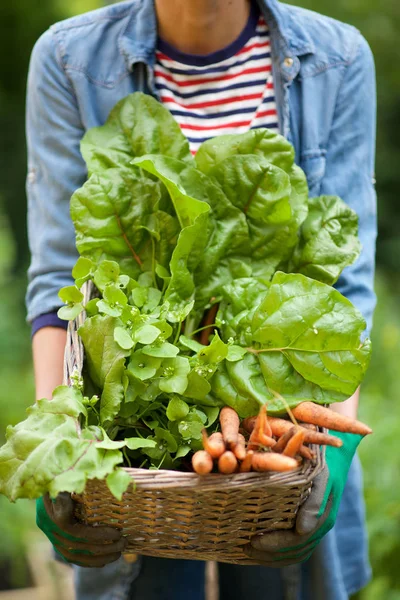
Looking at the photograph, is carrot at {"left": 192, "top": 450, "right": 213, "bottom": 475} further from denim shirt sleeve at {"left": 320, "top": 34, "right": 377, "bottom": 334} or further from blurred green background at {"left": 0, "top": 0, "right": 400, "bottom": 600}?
blurred green background at {"left": 0, "top": 0, "right": 400, "bottom": 600}

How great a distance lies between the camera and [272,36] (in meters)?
1.29

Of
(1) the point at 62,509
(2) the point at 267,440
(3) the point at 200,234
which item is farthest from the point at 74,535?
(3) the point at 200,234

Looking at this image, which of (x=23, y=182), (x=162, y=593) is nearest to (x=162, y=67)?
(x=162, y=593)

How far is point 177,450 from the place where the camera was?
96 cm

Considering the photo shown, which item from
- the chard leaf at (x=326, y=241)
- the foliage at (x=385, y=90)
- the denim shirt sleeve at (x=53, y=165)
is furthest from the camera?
the foliage at (x=385, y=90)

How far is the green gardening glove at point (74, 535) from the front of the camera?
96cm

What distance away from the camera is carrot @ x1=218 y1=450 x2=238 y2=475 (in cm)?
85

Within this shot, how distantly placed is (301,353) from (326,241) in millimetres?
231

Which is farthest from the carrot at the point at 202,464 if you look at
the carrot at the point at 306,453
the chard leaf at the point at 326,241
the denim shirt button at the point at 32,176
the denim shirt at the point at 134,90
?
the denim shirt button at the point at 32,176

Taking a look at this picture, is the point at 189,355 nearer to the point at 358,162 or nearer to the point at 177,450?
the point at 177,450

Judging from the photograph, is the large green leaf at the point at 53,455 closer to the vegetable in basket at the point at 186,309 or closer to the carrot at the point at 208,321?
the vegetable in basket at the point at 186,309

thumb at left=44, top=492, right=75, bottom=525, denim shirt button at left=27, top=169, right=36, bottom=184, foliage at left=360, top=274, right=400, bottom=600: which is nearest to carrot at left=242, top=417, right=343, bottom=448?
thumb at left=44, top=492, right=75, bottom=525

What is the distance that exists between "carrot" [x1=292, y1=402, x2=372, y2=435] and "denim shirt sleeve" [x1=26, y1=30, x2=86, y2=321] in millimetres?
491

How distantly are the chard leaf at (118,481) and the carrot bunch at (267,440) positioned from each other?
0.27 ft
